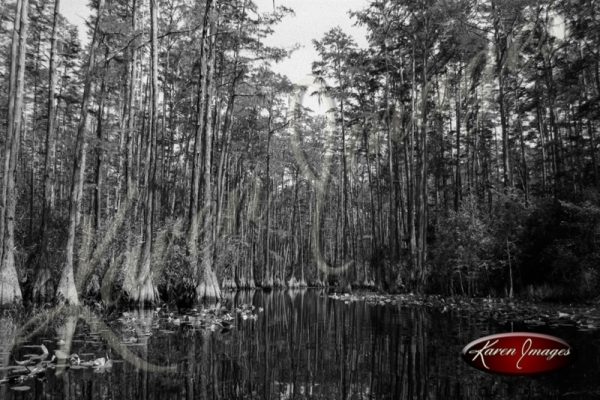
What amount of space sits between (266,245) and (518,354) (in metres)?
21.8

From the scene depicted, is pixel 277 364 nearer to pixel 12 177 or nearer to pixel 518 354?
pixel 518 354

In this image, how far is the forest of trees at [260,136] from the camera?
1112 cm

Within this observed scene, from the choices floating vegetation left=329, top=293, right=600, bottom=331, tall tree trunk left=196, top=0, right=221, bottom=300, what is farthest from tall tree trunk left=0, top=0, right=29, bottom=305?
floating vegetation left=329, top=293, right=600, bottom=331

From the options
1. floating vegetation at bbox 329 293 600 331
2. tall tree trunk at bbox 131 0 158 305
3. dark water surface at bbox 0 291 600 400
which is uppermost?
tall tree trunk at bbox 131 0 158 305

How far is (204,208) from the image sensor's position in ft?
44.4

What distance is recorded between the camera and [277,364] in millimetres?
4672

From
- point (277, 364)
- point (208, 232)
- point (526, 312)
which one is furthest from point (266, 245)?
point (277, 364)

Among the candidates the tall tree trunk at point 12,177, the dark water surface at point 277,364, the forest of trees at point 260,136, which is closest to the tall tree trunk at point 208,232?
the forest of trees at point 260,136

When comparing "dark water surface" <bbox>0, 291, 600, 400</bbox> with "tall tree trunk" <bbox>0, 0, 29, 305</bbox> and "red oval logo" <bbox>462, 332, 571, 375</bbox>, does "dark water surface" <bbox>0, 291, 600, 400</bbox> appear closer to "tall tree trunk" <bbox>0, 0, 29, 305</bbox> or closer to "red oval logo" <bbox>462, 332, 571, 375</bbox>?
"red oval logo" <bbox>462, 332, 571, 375</bbox>

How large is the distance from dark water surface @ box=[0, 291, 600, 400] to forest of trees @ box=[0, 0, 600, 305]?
427 cm

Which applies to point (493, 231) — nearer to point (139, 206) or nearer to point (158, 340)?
point (158, 340)

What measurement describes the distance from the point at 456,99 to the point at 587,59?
7.02 metres

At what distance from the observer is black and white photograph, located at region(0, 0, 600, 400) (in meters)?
4.16

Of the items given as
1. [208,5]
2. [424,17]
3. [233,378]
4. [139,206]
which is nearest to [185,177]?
[139,206]
